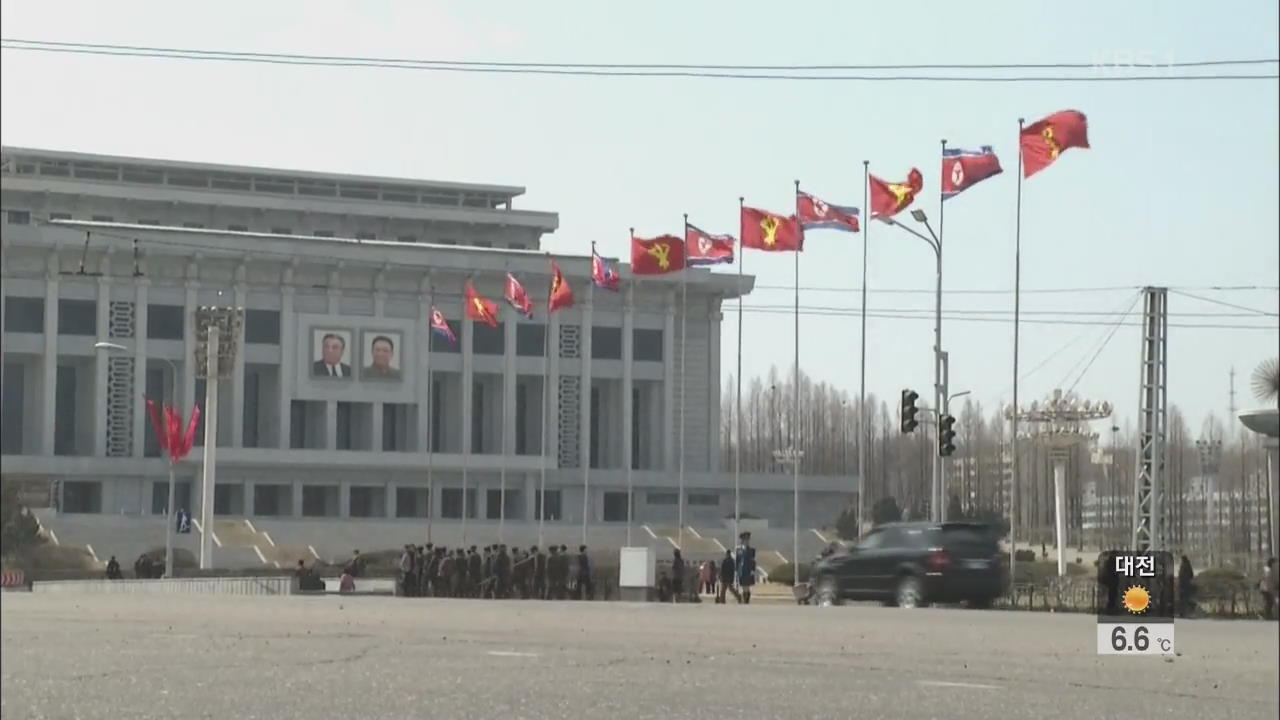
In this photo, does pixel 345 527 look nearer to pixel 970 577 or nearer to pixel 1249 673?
pixel 970 577

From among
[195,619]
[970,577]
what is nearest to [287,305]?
[970,577]

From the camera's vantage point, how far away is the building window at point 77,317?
3684 inches

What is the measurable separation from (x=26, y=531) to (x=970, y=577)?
24.1m

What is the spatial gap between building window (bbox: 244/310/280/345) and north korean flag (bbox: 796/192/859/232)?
50230 millimetres

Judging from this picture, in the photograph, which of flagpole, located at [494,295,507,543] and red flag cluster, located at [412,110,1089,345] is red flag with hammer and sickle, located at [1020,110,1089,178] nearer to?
red flag cluster, located at [412,110,1089,345]

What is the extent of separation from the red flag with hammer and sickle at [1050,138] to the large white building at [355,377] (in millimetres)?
51582

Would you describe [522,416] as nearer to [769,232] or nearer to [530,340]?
[530,340]

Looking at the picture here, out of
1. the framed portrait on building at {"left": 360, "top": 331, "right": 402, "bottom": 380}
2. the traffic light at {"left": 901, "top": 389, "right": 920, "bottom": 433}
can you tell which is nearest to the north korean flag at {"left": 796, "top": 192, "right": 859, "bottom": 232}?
the traffic light at {"left": 901, "top": 389, "right": 920, "bottom": 433}

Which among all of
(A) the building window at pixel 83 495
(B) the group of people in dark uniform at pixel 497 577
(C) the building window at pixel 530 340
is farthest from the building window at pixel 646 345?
(B) the group of people in dark uniform at pixel 497 577

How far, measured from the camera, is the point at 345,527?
8306 centimetres

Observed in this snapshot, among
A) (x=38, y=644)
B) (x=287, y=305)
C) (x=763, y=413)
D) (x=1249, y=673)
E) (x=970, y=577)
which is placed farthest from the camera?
(x=763, y=413)

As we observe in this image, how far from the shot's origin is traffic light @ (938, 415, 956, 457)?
128 ft
